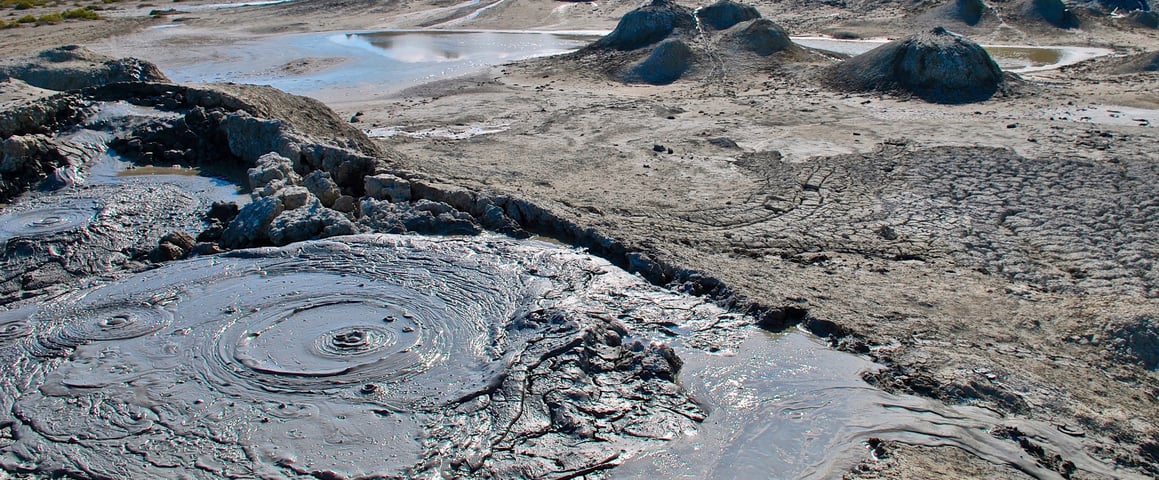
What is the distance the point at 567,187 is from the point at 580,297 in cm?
325

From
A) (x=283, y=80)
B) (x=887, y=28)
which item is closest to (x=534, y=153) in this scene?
(x=283, y=80)

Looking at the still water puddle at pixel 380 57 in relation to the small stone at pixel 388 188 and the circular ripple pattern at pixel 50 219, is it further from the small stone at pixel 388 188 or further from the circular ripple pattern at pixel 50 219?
the small stone at pixel 388 188

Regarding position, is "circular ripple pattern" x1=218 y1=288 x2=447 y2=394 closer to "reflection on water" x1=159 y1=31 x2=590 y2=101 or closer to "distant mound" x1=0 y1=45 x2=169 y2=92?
"distant mound" x1=0 y1=45 x2=169 y2=92

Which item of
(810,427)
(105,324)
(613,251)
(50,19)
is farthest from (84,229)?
(50,19)

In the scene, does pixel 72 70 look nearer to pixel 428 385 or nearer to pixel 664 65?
pixel 664 65

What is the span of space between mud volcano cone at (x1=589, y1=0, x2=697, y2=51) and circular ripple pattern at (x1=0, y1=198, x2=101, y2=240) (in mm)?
13199

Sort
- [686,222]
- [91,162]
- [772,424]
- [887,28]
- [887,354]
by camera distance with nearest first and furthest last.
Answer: [772,424], [887,354], [686,222], [91,162], [887,28]

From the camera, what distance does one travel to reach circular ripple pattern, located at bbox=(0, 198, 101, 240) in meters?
8.00

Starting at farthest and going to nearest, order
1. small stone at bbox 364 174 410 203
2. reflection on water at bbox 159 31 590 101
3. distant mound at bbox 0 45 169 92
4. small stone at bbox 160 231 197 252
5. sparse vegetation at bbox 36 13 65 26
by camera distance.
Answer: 1. sparse vegetation at bbox 36 13 65 26
2. reflection on water at bbox 159 31 590 101
3. distant mound at bbox 0 45 169 92
4. small stone at bbox 364 174 410 203
5. small stone at bbox 160 231 197 252

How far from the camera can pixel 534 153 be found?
443 inches

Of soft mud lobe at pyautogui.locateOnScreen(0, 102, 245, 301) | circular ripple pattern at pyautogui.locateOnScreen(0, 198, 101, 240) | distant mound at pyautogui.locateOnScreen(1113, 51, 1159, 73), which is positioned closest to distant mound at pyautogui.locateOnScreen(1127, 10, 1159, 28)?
distant mound at pyautogui.locateOnScreen(1113, 51, 1159, 73)

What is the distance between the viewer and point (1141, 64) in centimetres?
1596

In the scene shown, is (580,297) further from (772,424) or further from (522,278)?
(772,424)

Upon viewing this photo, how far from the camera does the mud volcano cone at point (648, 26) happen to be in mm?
19547
